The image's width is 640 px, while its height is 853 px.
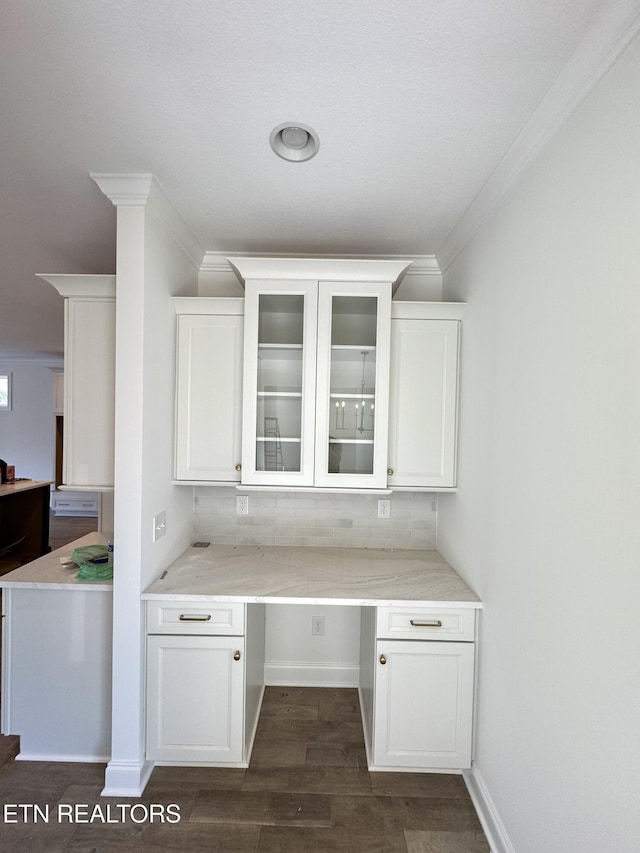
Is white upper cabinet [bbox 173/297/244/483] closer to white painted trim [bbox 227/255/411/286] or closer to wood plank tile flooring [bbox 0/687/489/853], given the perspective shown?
white painted trim [bbox 227/255/411/286]

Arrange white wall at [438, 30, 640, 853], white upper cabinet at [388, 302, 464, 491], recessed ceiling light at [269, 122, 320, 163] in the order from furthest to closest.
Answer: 1. white upper cabinet at [388, 302, 464, 491]
2. recessed ceiling light at [269, 122, 320, 163]
3. white wall at [438, 30, 640, 853]

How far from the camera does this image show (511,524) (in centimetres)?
151

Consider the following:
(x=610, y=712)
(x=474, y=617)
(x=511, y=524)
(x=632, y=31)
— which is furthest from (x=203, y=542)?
(x=632, y=31)

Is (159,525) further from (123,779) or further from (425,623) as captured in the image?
(425,623)

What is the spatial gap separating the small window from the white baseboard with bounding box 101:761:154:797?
7.39 metres

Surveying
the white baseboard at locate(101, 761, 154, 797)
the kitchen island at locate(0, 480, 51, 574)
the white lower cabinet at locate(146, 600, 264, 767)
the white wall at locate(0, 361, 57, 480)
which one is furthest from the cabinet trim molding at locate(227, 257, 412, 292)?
the white wall at locate(0, 361, 57, 480)

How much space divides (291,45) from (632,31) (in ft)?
2.63

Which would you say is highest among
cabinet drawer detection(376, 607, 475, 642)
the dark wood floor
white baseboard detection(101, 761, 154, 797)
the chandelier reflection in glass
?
the chandelier reflection in glass

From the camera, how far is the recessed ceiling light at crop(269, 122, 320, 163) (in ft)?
4.59

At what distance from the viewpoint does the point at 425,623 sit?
A: 1824mm

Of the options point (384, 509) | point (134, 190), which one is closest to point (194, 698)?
point (384, 509)

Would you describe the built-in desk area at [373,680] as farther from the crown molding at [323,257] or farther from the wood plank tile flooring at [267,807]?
the crown molding at [323,257]

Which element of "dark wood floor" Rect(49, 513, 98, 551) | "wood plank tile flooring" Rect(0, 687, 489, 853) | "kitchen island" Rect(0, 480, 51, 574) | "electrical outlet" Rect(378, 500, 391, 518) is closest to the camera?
"wood plank tile flooring" Rect(0, 687, 489, 853)

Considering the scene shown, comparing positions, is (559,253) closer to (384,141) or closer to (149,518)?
(384,141)
